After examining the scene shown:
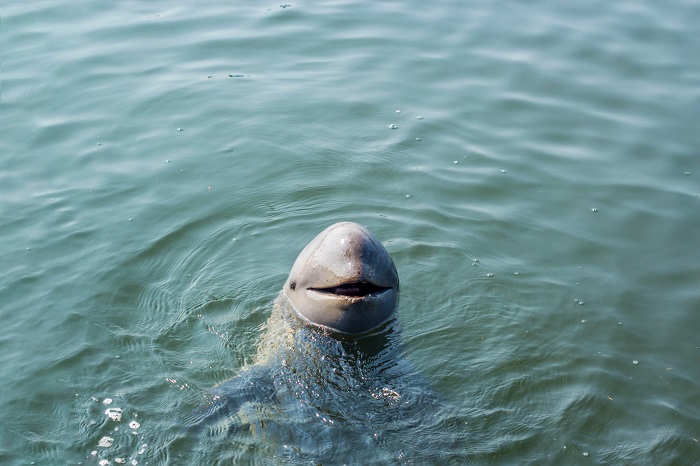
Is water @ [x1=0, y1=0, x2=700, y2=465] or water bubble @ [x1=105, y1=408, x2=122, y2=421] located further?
water @ [x1=0, y1=0, x2=700, y2=465]

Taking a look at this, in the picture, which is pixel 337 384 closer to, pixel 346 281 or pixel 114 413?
pixel 346 281

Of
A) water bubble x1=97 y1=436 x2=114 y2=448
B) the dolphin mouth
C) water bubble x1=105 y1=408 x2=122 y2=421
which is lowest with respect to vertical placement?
water bubble x1=97 y1=436 x2=114 y2=448

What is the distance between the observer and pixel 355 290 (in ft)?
25.1

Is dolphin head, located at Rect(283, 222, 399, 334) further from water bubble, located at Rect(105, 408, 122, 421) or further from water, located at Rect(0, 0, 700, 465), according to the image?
water bubble, located at Rect(105, 408, 122, 421)

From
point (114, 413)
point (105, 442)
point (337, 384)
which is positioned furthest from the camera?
point (337, 384)

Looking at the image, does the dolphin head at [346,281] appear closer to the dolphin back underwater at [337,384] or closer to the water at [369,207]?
the dolphin back underwater at [337,384]

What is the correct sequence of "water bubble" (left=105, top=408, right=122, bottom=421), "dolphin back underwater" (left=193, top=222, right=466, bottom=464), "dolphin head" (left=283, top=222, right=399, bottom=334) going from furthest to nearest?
"dolphin head" (left=283, top=222, right=399, bottom=334) < "water bubble" (left=105, top=408, right=122, bottom=421) < "dolphin back underwater" (left=193, top=222, right=466, bottom=464)

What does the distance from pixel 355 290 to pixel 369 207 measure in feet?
11.0

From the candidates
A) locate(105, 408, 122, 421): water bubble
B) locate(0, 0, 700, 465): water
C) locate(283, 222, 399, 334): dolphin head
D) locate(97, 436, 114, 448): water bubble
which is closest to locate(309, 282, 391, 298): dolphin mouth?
locate(283, 222, 399, 334): dolphin head

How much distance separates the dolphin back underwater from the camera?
23.1ft

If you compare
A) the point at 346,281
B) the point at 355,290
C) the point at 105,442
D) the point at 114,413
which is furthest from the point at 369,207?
the point at 105,442

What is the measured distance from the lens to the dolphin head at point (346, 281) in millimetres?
7457

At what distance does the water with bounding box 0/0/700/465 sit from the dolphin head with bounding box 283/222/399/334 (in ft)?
2.70

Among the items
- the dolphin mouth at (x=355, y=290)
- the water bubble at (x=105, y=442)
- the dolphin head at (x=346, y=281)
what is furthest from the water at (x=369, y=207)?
the dolphin mouth at (x=355, y=290)
